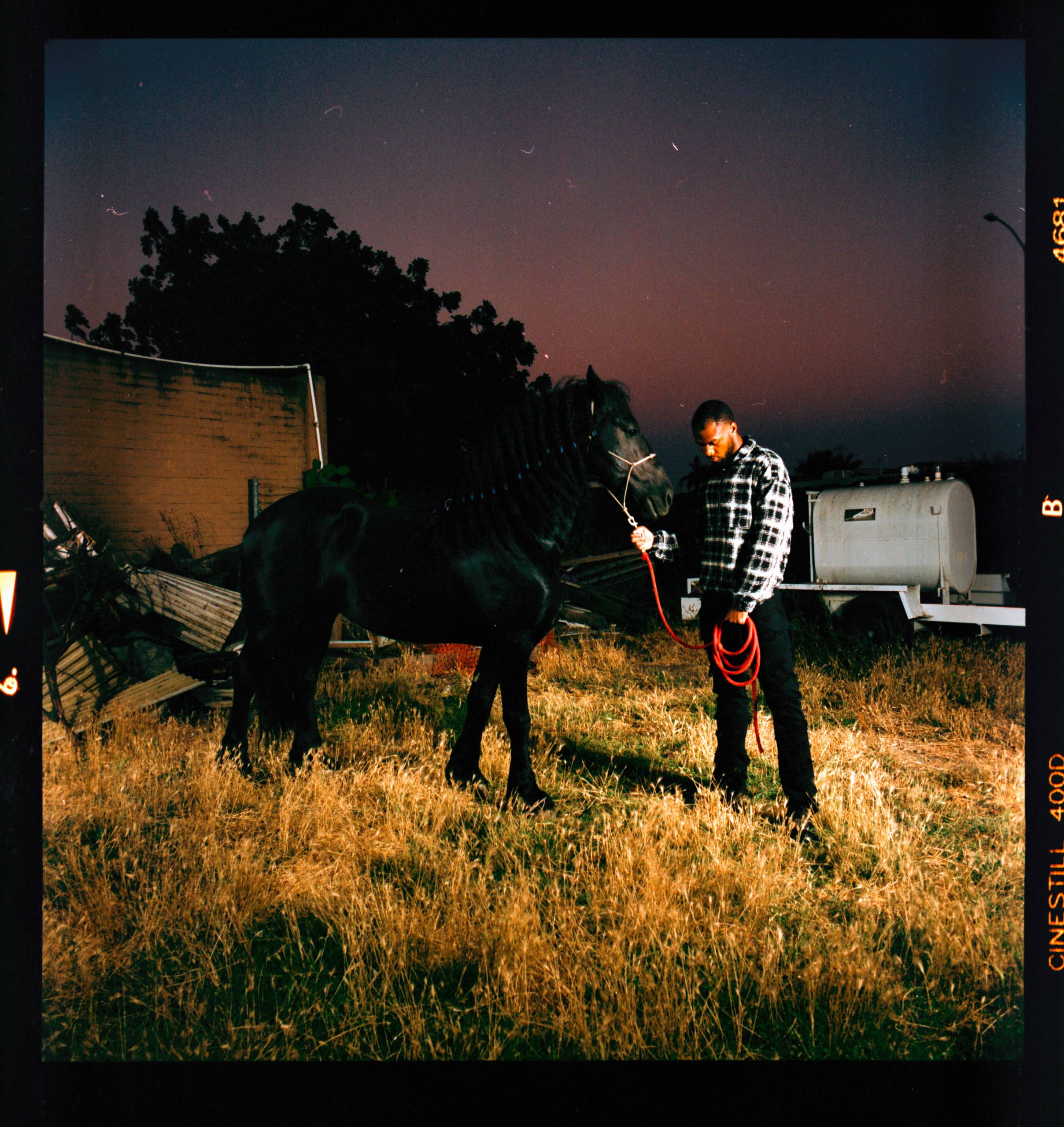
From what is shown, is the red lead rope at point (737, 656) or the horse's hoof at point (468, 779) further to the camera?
the horse's hoof at point (468, 779)

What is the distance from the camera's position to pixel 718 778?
387 centimetres

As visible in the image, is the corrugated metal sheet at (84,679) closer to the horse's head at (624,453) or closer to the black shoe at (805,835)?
the horse's head at (624,453)

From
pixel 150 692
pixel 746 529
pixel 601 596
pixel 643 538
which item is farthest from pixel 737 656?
pixel 601 596

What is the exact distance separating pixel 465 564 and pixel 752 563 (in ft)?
5.03

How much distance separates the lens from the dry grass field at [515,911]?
2.22m

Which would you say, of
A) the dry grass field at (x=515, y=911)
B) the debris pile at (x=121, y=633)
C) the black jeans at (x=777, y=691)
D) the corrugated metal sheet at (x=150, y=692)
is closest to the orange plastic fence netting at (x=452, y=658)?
the debris pile at (x=121, y=633)

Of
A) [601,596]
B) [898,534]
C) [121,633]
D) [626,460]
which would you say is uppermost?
[626,460]

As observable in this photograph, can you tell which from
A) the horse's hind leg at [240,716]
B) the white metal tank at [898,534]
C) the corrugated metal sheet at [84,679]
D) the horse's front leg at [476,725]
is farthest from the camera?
the white metal tank at [898,534]

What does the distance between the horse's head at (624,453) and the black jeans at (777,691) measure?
0.66m

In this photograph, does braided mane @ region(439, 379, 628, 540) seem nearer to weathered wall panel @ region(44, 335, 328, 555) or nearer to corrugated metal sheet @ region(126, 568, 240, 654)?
corrugated metal sheet @ region(126, 568, 240, 654)

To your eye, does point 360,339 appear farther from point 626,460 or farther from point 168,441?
point 626,460

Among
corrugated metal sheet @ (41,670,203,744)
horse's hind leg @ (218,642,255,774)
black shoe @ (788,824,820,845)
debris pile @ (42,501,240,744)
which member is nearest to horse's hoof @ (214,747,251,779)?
horse's hind leg @ (218,642,255,774)

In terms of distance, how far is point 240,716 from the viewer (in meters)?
4.23
